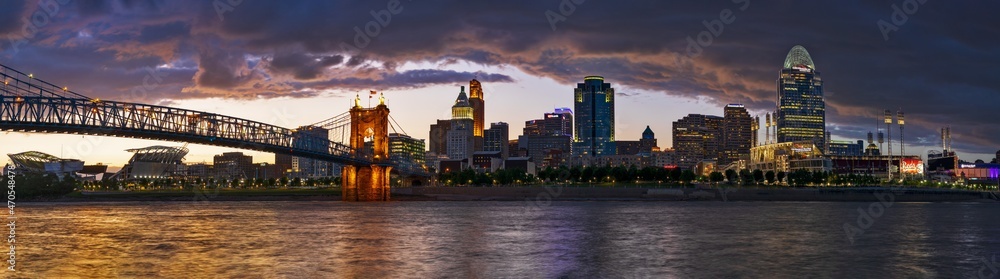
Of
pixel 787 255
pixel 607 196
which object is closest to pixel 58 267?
pixel 787 255

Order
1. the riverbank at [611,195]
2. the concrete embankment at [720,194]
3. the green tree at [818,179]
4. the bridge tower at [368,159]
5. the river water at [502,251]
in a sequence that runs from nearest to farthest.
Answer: the river water at [502,251] → the bridge tower at [368,159] → the concrete embankment at [720,194] → the riverbank at [611,195] → the green tree at [818,179]

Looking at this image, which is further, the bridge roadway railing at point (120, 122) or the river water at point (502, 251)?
the bridge roadway railing at point (120, 122)

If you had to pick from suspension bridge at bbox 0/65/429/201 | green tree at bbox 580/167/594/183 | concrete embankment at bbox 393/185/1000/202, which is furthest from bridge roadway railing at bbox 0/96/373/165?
green tree at bbox 580/167/594/183

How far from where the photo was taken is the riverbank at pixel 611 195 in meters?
147

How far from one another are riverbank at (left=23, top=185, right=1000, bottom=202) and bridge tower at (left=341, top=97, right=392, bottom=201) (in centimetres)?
1182

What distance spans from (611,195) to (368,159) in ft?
144

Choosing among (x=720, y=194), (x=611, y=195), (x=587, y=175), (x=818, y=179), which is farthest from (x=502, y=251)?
(x=818, y=179)

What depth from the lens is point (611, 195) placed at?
149 meters

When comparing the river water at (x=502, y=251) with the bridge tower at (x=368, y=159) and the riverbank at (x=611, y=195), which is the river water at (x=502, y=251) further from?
the riverbank at (x=611, y=195)

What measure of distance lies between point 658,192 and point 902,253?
11360 centimetres

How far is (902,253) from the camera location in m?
38.7

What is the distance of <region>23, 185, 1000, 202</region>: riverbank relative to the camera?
481 feet

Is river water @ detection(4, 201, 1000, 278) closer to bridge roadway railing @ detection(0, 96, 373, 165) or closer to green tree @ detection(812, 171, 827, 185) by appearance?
bridge roadway railing @ detection(0, 96, 373, 165)

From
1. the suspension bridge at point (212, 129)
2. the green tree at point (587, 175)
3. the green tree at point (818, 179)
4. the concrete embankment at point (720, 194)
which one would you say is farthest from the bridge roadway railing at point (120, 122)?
the green tree at point (818, 179)
